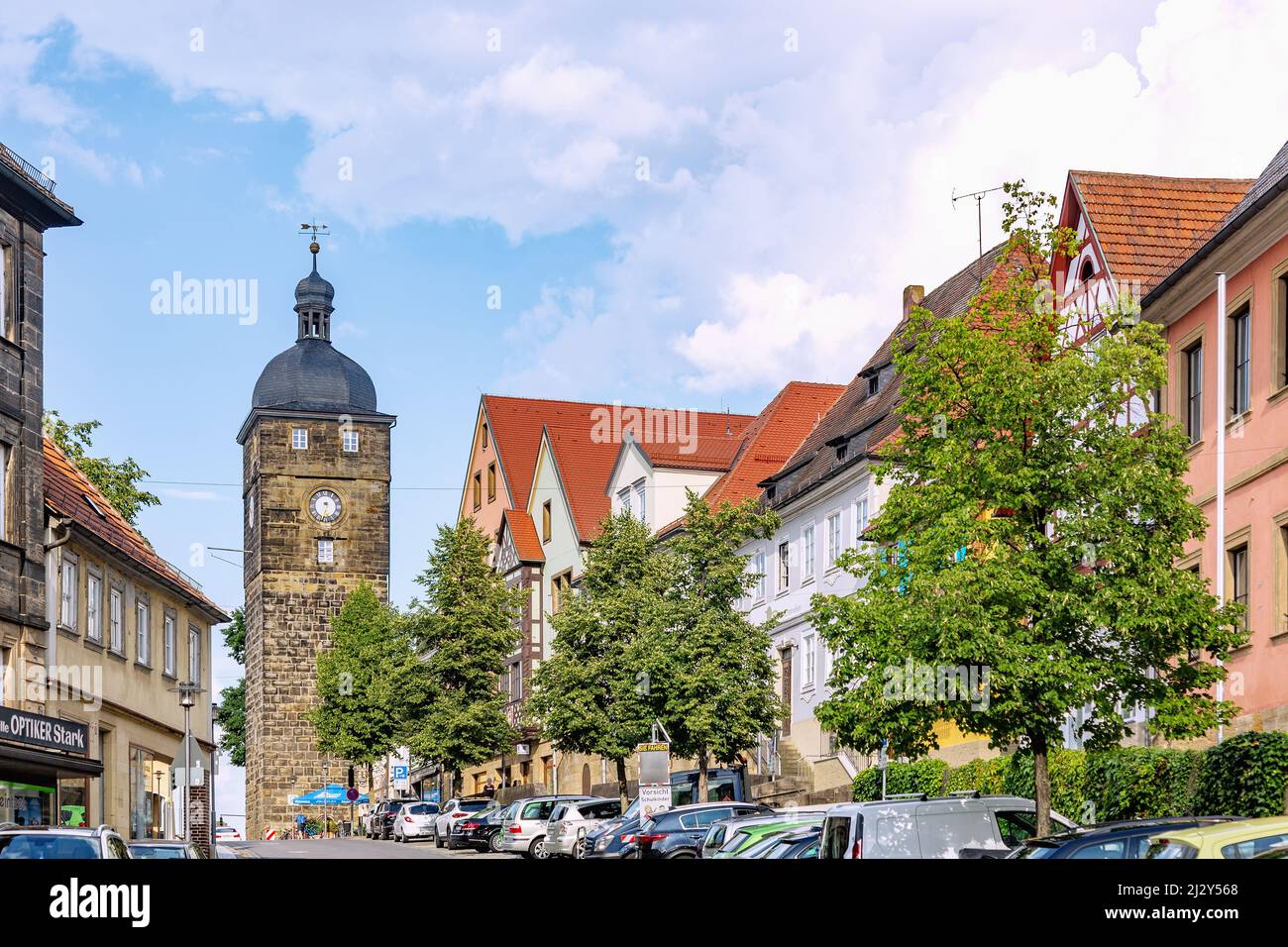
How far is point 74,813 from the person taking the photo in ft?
114

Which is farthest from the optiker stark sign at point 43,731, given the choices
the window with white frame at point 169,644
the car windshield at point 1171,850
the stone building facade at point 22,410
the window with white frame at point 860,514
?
the window with white frame at point 860,514

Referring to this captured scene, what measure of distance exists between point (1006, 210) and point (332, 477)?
8913cm

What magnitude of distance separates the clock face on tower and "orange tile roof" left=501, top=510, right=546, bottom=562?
3465cm

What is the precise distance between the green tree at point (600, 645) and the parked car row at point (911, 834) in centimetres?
515

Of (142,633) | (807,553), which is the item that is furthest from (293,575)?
(142,633)

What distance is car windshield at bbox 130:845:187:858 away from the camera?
22.2 m

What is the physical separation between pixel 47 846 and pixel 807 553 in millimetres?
37529

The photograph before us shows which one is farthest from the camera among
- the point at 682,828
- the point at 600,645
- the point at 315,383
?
the point at 315,383

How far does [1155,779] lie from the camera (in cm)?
2952

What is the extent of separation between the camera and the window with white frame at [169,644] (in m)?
46.8

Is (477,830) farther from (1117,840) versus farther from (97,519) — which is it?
(1117,840)

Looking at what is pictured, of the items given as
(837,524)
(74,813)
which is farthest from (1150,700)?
(837,524)

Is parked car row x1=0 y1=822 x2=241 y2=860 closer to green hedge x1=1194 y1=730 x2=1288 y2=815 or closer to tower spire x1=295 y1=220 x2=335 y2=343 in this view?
green hedge x1=1194 y1=730 x2=1288 y2=815
